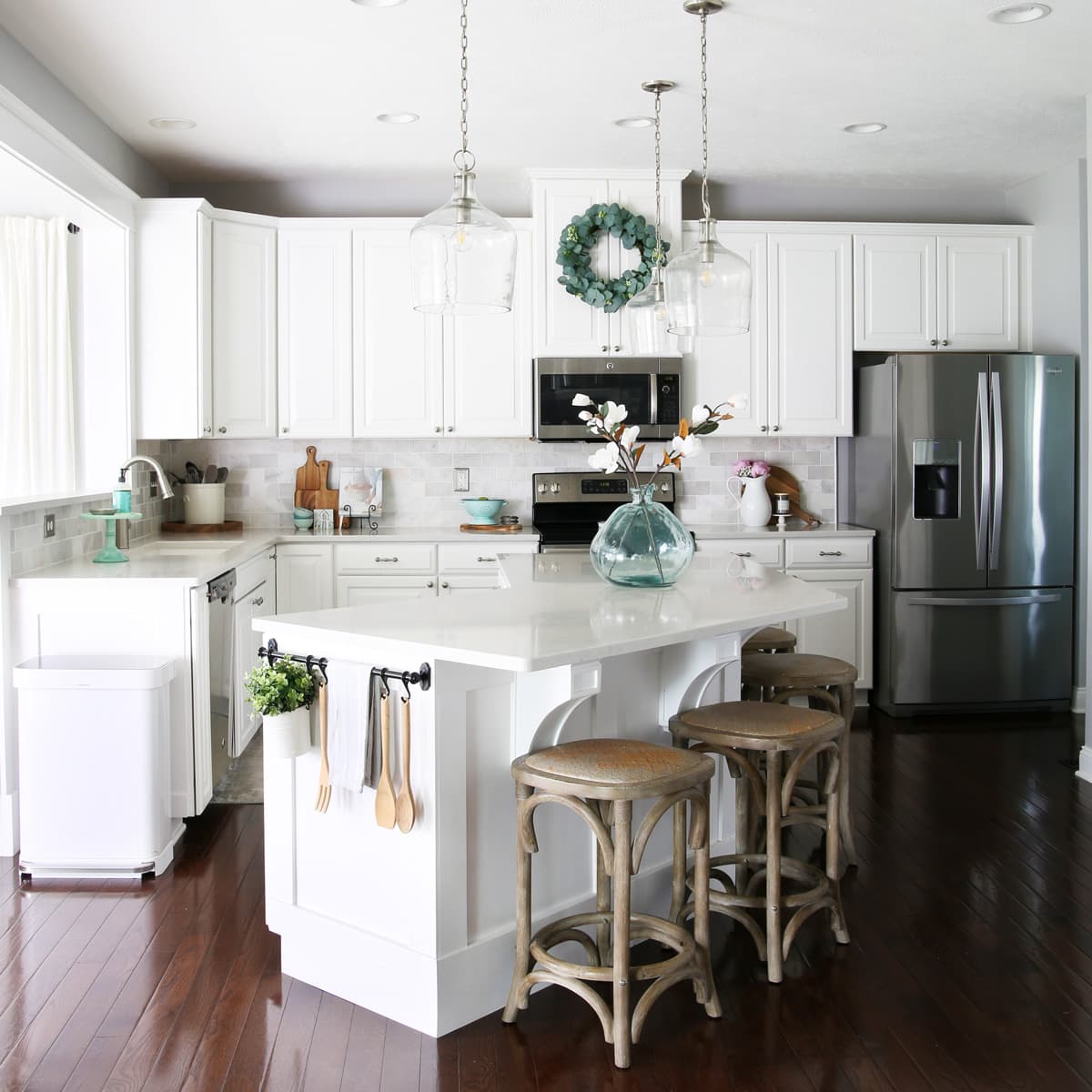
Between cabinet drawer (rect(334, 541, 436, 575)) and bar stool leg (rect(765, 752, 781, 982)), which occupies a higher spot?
cabinet drawer (rect(334, 541, 436, 575))

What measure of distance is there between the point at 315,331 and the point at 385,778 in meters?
3.63

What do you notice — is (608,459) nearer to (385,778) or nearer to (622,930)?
(385,778)

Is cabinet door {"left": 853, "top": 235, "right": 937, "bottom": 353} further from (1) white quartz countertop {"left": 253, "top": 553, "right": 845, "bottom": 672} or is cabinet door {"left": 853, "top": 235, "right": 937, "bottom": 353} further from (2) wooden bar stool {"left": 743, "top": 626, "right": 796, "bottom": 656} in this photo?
(1) white quartz countertop {"left": 253, "top": 553, "right": 845, "bottom": 672}

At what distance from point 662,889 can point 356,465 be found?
348cm

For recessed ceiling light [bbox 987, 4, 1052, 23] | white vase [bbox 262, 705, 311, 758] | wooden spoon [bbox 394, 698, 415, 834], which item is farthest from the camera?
recessed ceiling light [bbox 987, 4, 1052, 23]

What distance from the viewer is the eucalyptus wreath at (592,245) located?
551 centimetres

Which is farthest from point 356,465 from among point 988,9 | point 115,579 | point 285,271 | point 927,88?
point 988,9

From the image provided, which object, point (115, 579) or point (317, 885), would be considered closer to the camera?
point (317, 885)

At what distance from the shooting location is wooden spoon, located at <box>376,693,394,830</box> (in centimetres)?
250

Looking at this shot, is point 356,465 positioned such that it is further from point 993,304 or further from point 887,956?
point 887,956

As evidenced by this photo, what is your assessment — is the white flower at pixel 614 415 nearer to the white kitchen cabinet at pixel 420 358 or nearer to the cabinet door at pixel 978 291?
the white kitchen cabinet at pixel 420 358

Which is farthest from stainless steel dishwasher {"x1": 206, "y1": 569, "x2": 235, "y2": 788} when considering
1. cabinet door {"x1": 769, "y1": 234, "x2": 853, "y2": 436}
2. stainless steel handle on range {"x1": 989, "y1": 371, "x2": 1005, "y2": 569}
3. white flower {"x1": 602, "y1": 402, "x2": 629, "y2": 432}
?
stainless steel handle on range {"x1": 989, "y1": 371, "x2": 1005, "y2": 569}

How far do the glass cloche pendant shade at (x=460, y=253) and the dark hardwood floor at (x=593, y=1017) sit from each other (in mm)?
1673

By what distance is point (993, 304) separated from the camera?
590 centimetres
